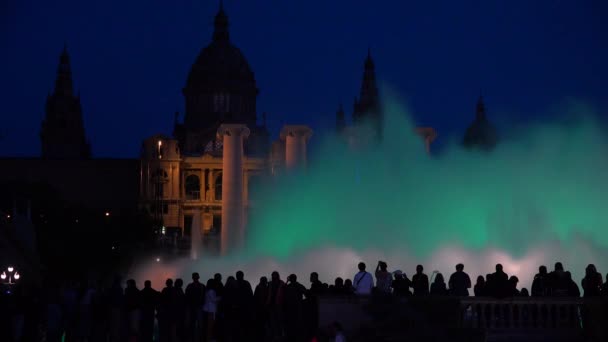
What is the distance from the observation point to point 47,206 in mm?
108188

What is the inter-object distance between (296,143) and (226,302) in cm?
4940

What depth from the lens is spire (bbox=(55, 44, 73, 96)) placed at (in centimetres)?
16888

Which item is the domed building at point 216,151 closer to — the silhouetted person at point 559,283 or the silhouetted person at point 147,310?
the silhouetted person at point 147,310

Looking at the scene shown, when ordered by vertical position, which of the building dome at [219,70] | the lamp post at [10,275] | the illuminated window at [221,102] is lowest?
the lamp post at [10,275]

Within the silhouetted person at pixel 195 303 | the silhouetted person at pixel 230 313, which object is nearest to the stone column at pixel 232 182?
the silhouetted person at pixel 195 303

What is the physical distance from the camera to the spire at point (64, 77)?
168875 millimetres

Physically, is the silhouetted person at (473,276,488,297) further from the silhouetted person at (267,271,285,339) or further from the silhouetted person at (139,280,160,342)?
the silhouetted person at (139,280,160,342)

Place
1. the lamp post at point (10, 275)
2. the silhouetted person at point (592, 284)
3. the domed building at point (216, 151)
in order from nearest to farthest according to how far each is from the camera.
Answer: the silhouetted person at point (592, 284)
the lamp post at point (10, 275)
the domed building at point (216, 151)

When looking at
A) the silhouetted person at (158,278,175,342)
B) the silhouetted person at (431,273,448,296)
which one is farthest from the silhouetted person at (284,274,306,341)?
the silhouetted person at (431,273,448,296)

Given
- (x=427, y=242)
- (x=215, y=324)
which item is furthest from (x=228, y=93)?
(x=215, y=324)

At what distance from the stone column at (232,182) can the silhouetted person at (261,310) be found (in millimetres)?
47184

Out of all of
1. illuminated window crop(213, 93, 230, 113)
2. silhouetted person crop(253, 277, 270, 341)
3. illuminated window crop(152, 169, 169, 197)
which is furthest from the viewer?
illuminated window crop(213, 93, 230, 113)

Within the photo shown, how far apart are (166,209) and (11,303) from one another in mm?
104065

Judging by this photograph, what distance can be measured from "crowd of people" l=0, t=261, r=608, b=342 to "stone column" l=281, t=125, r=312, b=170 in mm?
45901
